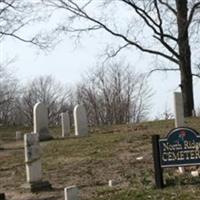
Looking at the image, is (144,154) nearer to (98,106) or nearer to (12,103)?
(98,106)

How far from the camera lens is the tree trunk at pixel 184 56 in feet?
93.1

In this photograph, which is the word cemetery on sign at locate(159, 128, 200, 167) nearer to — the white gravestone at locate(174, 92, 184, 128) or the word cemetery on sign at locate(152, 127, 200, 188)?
the word cemetery on sign at locate(152, 127, 200, 188)

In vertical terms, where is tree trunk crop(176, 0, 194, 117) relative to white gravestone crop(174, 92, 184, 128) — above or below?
above

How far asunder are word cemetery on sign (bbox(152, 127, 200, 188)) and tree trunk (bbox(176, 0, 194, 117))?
17.1 metres

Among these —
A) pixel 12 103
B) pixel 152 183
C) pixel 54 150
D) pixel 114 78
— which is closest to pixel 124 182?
pixel 152 183

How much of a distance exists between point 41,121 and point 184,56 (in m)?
8.77

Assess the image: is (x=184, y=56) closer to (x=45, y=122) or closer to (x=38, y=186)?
(x=45, y=122)

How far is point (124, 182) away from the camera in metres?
12.1

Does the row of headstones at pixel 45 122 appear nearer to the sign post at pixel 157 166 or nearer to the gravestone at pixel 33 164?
the gravestone at pixel 33 164

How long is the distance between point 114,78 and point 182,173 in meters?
57.0

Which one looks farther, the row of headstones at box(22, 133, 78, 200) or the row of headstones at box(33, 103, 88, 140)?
the row of headstones at box(33, 103, 88, 140)

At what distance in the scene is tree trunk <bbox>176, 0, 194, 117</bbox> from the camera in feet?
93.1

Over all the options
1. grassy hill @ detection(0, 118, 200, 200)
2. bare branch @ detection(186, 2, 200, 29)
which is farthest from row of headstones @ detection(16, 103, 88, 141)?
bare branch @ detection(186, 2, 200, 29)

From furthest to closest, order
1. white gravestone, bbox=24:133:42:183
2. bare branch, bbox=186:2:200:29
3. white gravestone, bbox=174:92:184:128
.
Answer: bare branch, bbox=186:2:200:29 → white gravestone, bbox=174:92:184:128 → white gravestone, bbox=24:133:42:183
